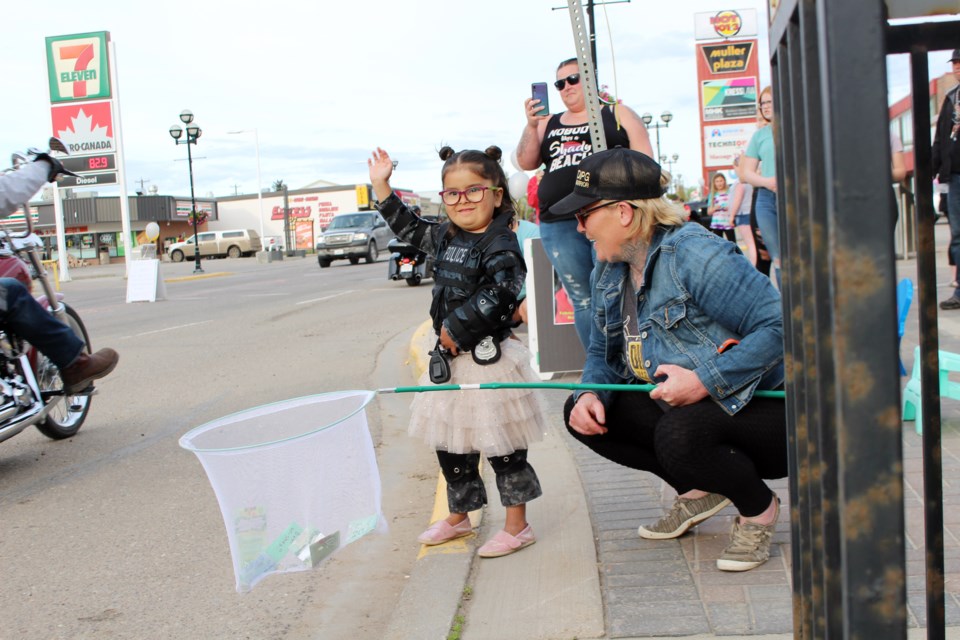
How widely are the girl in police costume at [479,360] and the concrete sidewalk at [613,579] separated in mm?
199

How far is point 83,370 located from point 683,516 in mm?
3544

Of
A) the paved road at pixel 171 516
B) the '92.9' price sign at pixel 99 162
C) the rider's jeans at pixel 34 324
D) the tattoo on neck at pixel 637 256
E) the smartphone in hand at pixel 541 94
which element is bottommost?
the paved road at pixel 171 516

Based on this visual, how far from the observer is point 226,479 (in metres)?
2.57

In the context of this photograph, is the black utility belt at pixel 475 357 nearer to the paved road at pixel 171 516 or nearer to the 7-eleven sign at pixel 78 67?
the paved road at pixel 171 516

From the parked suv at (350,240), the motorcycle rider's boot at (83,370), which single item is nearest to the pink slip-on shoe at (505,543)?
the motorcycle rider's boot at (83,370)

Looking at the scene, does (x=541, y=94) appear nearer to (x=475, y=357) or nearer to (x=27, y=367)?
(x=475, y=357)

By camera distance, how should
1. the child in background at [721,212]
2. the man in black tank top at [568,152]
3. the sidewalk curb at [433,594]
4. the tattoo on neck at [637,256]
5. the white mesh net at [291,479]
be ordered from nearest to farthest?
the white mesh net at [291,479] → the sidewalk curb at [433,594] → the tattoo on neck at [637,256] → the man in black tank top at [568,152] → the child in background at [721,212]

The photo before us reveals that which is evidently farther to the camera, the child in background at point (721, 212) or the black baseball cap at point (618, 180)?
the child in background at point (721, 212)

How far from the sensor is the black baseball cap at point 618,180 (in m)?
3.17

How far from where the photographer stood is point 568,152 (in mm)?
5129

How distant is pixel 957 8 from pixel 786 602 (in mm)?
1921

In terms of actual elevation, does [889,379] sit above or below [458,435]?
above

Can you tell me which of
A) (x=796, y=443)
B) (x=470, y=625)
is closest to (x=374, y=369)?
(x=470, y=625)

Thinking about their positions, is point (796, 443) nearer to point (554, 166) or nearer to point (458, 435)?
point (458, 435)
